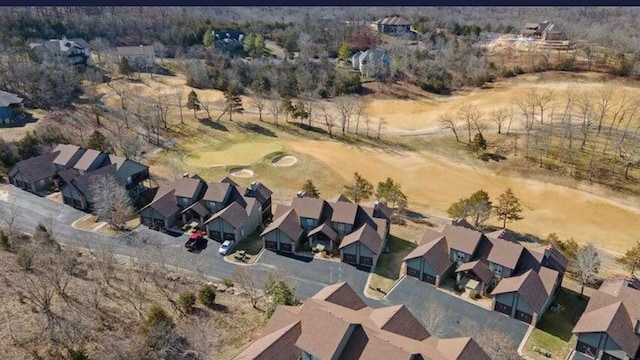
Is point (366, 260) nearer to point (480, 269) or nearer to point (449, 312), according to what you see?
point (449, 312)

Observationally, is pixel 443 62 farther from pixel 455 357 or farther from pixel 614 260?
pixel 455 357

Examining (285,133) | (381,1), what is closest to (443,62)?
(285,133)

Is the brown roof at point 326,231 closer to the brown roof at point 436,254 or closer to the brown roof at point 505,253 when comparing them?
the brown roof at point 436,254

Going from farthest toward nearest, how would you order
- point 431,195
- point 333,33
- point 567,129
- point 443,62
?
1. point 333,33
2. point 443,62
3. point 567,129
4. point 431,195

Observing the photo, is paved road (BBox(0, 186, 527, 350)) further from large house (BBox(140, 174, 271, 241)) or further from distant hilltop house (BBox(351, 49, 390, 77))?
distant hilltop house (BBox(351, 49, 390, 77))

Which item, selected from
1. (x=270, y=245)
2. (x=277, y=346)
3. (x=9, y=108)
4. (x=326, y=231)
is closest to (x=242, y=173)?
(x=270, y=245)

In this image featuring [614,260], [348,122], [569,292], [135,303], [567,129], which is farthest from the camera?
[348,122]
